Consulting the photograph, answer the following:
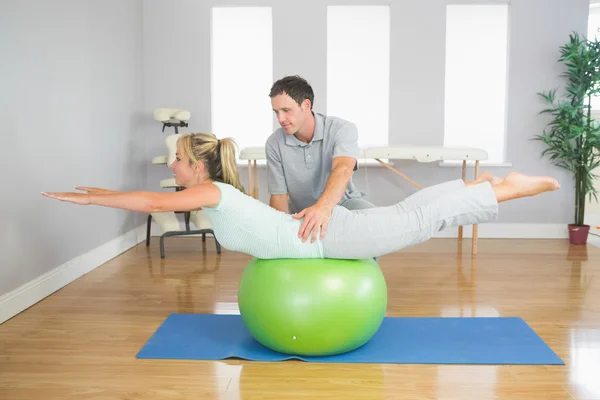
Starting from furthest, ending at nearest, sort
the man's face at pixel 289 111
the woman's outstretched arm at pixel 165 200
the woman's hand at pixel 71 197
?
the man's face at pixel 289 111 → the woman's outstretched arm at pixel 165 200 → the woman's hand at pixel 71 197

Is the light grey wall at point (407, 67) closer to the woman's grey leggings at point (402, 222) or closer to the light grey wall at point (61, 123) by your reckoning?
the light grey wall at point (61, 123)

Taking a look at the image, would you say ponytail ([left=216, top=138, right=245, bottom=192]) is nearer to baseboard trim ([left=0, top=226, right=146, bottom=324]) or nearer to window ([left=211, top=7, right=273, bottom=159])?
baseboard trim ([left=0, top=226, right=146, bottom=324])

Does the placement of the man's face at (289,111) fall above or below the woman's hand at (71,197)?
above

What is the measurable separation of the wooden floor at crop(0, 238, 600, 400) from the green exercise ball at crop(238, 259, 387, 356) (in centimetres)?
9

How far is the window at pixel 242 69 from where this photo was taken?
489cm

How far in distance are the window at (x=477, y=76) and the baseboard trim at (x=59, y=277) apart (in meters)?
2.64

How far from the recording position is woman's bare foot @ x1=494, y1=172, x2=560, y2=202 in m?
2.31

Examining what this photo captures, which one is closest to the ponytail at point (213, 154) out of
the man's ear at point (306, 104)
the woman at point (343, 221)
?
the woman at point (343, 221)

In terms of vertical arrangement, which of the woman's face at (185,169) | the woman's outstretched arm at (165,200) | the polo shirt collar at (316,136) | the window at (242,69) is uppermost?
the window at (242,69)

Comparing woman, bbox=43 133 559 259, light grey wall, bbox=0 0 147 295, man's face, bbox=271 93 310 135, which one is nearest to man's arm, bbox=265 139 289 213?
man's face, bbox=271 93 310 135

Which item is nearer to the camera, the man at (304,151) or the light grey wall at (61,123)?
the man at (304,151)

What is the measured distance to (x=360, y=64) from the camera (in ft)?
16.0

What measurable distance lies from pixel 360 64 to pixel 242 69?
0.94 m

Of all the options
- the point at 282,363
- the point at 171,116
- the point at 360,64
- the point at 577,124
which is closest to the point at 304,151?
the point at 282,363
